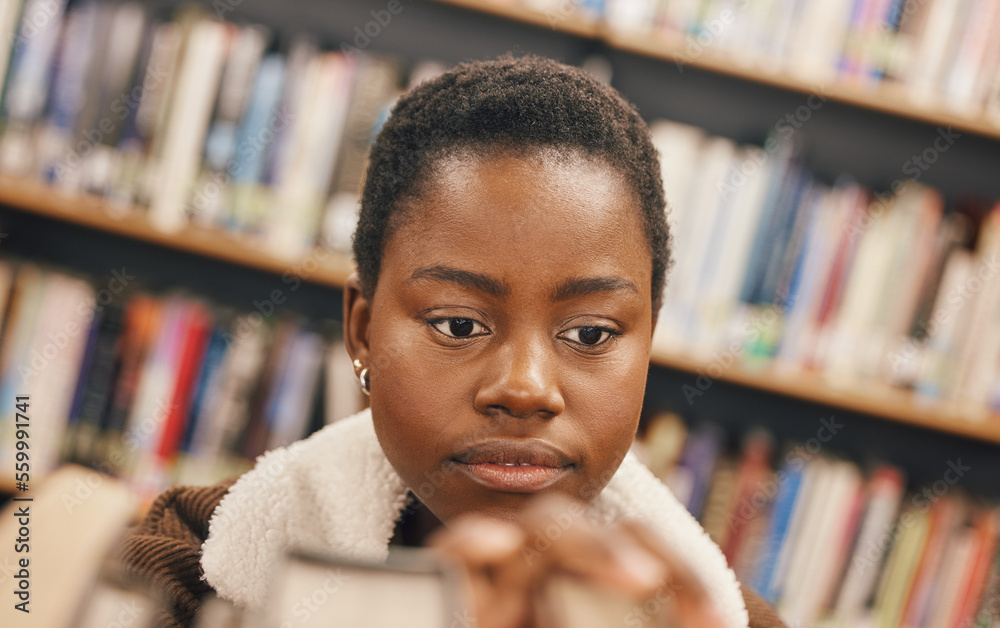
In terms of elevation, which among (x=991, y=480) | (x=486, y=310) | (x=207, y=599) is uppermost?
(x=486, y=310)

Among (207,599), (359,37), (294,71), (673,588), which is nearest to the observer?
(673,588)

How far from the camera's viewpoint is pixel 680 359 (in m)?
1.27

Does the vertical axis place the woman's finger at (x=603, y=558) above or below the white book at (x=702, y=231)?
below

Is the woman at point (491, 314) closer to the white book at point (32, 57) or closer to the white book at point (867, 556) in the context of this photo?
the white book at point (867, 556)

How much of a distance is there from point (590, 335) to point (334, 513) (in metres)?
0.31

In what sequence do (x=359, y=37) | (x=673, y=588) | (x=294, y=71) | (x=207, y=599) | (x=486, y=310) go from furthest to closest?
(x=359, y=37)
(x=294, y=71)
(x=207, y=599)
(x=486, y=310)
(x=673, y=588)

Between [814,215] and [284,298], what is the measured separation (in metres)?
1.06

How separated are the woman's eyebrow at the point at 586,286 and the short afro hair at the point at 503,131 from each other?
0.08 m

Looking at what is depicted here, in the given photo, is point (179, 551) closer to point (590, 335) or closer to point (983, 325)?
point (590, 335)

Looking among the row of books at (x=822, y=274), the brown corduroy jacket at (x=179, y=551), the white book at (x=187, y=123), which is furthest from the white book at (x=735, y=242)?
the white book at (x=187, y=123)

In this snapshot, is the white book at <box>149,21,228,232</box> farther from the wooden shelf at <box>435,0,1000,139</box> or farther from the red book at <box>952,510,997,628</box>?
the red book at <box>952,510,997,628</box>

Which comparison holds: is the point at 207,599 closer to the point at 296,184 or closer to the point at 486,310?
the point at 486,310

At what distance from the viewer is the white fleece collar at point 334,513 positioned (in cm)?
68

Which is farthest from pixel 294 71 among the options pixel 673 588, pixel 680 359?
pixel 673 588
